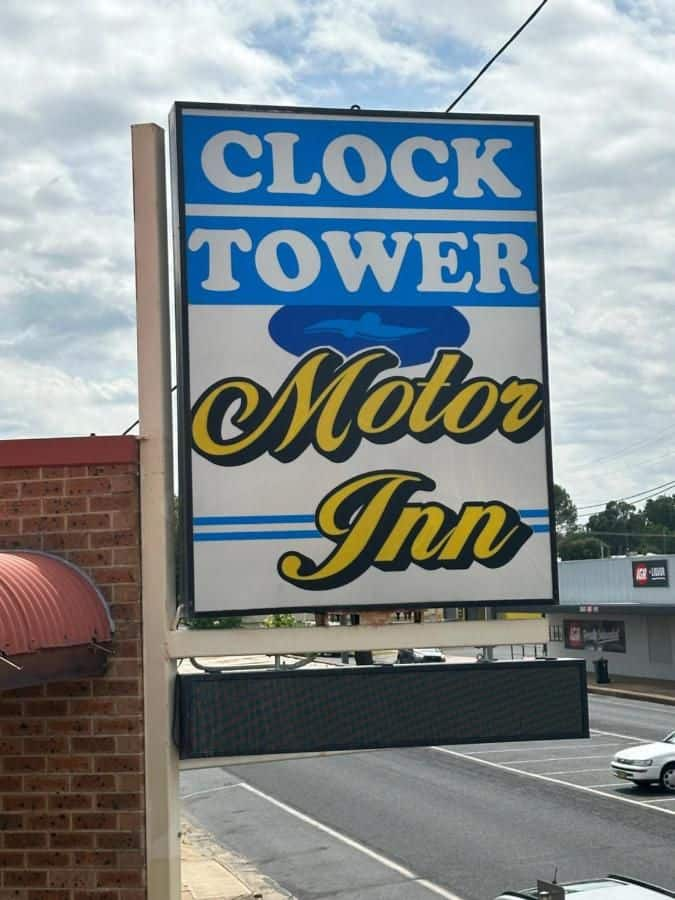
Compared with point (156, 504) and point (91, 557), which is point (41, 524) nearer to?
point (91, 557)

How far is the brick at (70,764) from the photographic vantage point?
28.9 ft

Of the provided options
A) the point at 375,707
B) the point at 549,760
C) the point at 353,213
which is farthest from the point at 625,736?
the point at 353,213

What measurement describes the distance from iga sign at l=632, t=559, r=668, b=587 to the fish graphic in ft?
143

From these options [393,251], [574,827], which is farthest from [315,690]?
[574,827]

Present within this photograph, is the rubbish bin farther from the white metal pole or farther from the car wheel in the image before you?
the white metal pole

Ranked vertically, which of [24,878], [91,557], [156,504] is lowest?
[24,878]

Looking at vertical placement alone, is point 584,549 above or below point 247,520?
above

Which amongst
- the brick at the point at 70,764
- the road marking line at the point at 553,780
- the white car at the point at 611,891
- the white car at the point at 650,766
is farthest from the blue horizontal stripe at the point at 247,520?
the white car at the point at 650,766

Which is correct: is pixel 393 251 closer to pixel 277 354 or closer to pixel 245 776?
pixel 277 354

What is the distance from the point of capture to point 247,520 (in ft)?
30.1

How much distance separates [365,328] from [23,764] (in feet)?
12.5

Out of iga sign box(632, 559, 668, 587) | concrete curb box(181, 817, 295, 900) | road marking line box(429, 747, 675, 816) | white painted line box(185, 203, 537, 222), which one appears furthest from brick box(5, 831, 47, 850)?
iga sign box(632, 559, 668, 587)

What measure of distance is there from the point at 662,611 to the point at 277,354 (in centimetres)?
4375

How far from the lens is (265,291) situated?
9.32 metres
